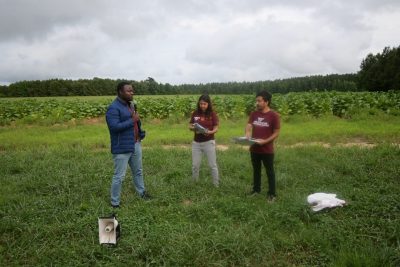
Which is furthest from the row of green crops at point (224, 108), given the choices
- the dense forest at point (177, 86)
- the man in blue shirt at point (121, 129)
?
the dense forest at point (177, 86)

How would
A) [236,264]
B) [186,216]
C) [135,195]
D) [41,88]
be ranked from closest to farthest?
[236,264]
[186,216]
[135,195]
[41,88]

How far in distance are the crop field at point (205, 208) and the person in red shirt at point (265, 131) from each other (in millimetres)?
602

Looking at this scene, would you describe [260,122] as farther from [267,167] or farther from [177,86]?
[177,86]

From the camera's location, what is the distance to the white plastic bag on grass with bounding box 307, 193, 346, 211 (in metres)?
5.11

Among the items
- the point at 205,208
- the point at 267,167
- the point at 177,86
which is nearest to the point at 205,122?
the point at 267,167

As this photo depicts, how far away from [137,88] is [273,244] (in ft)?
119

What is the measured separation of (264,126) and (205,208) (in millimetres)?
1623

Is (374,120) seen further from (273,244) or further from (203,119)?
(273,244)

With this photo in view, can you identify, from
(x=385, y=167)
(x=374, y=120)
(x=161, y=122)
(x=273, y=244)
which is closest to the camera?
(x=273, y=244)

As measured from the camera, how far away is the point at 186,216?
16.7ft

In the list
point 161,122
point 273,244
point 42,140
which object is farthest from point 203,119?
point 161,122

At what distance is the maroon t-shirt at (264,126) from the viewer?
556 cm

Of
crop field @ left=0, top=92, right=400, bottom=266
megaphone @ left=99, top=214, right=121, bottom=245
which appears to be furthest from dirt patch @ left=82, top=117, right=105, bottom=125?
megaphone @ left=99, top=214, right=121, bottom=245

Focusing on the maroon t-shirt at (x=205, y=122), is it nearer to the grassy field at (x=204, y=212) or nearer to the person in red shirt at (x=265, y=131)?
the person in red shirt at (x=265, y=131)
